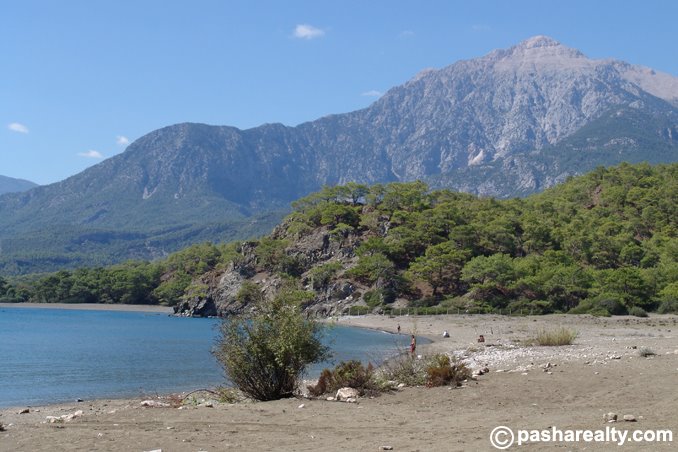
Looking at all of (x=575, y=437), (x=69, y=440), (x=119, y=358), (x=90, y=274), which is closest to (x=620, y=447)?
(x=575, y=437)

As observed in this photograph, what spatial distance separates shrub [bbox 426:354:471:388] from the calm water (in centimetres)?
285

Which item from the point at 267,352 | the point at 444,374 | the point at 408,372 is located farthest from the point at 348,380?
the point at 444,374

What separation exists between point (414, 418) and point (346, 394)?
375 centimetres

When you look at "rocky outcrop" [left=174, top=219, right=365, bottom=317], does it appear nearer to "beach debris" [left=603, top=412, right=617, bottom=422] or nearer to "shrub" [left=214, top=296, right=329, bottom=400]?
"shrub" [left=214, top=296, right=329, bottom=400]

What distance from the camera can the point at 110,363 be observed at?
39062mm

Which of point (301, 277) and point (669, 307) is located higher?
point (301, 277)

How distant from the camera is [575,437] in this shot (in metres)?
10.6

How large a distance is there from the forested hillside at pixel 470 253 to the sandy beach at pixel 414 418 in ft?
157

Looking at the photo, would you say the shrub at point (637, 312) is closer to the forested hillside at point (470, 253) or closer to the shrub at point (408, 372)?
the forested hillside at point (470, 253)

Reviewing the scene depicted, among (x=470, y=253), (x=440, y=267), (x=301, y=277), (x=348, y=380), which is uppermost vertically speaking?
(x=470, y=253)

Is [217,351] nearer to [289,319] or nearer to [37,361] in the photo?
[289,319]

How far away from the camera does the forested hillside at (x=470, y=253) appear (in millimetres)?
74625

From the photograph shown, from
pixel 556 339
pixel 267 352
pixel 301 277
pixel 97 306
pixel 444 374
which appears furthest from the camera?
pixel 97 306

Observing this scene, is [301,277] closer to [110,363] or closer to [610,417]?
[110,363]
